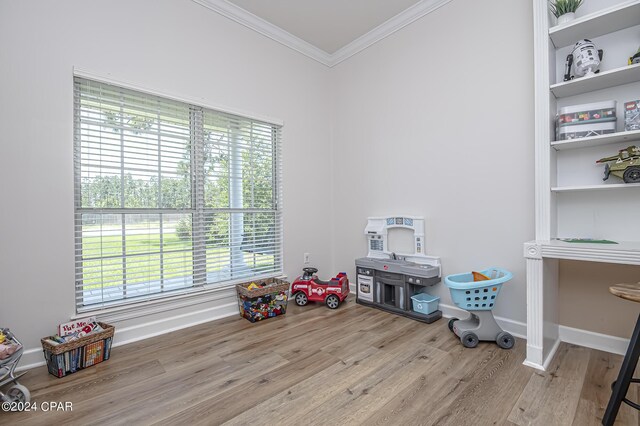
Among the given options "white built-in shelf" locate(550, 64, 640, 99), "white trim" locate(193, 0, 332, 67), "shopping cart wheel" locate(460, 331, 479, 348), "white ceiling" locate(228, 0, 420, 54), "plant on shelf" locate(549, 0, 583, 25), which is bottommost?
"shopping cart wheel" locate(460, 331, 479, 348)

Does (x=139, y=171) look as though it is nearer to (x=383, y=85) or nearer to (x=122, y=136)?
(x=122, y=136)

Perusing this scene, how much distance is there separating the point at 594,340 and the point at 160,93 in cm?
373

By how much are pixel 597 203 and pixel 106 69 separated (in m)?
3.63

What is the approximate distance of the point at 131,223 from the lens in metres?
2.43

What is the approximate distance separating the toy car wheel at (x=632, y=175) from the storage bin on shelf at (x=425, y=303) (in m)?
1.57

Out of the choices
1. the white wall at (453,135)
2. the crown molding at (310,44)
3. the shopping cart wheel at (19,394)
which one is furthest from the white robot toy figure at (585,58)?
the shopping cart wheel at (19,394)

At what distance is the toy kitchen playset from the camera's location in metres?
2.75

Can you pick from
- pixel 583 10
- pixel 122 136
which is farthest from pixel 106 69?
pixel 583 10

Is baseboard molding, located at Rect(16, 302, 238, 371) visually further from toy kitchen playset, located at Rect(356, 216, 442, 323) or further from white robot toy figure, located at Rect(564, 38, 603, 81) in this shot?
white robot toy figure, located at Rect(564, 38, 603, 81)

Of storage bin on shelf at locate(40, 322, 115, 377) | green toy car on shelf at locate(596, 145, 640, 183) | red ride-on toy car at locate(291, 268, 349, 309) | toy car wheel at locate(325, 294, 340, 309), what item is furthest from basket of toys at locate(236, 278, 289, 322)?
green toy car on shelf at locate(596, 145, 640, 183)

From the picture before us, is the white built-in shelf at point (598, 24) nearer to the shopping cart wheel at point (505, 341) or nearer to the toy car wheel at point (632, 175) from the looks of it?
the toy car wheel at point (632, 175)

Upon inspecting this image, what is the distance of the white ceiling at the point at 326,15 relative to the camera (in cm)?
293

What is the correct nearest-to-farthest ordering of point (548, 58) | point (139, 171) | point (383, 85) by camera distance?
point (548, 58)
point (139, 171)
point (383, 85)

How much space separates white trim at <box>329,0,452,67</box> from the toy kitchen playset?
6.50 ft
